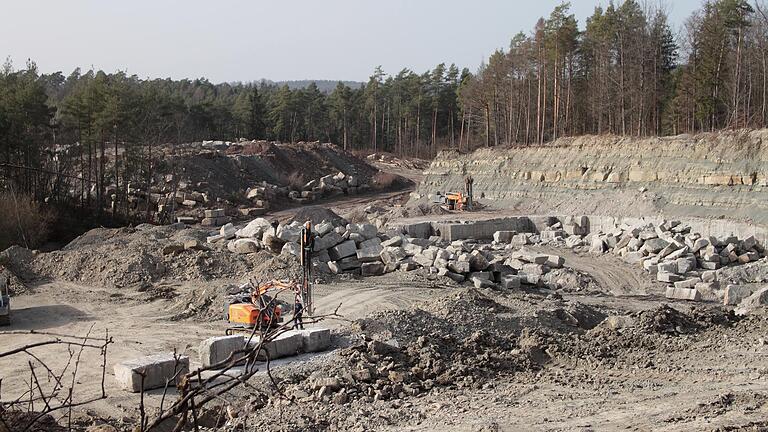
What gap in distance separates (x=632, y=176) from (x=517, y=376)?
2042 cm

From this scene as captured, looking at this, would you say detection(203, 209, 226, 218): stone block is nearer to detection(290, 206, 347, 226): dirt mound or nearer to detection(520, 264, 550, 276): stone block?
detection(290, 206, 347, 226): dirt mound

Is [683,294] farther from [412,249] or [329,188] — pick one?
[329,188]

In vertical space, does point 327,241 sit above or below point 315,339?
above

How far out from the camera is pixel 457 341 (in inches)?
459

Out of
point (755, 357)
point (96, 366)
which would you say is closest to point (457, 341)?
point (755, 357)

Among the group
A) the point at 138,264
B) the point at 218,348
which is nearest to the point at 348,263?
the point at 138,264

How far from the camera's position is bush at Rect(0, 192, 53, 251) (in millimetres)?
23250

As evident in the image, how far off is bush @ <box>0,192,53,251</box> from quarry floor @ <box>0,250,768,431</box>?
289 inches

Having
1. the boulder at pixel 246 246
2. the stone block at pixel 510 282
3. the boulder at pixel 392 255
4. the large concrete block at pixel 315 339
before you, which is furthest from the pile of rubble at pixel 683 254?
the boulder at pixel 246 246

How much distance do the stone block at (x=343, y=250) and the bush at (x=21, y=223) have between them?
1070cm

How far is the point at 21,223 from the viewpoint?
935 inches

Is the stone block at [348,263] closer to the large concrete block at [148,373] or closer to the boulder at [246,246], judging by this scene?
the boulder at [246,246]

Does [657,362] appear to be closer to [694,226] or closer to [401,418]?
[401,418]

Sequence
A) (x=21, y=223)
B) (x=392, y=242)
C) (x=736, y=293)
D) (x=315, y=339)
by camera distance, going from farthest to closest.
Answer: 1. (x=21, y=223)
2. (x=392, y=242)
3. (x=736, y=293)
4. (x=315, y=339)
